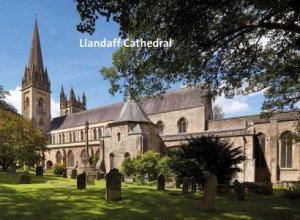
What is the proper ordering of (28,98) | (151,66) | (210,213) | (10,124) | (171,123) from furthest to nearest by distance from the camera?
1. (28,98)
2. (171,123)
3. (10,124)
4. (151,66)
5. (210,213)

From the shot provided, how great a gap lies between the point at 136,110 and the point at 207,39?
73.7ft

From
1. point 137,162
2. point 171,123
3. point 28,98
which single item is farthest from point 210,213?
point 28,98

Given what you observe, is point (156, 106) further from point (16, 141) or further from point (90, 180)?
point (90, 180)

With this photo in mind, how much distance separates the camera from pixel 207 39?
10805mm

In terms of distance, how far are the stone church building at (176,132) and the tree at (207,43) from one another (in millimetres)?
2879

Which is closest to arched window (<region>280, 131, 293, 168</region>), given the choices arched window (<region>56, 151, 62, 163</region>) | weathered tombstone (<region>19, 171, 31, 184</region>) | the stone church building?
the stone church building

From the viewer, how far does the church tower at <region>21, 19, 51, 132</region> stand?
2458 inches

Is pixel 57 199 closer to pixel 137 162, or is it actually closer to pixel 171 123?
pixel 137 162

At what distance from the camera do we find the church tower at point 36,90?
6244 cm

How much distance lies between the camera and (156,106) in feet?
139

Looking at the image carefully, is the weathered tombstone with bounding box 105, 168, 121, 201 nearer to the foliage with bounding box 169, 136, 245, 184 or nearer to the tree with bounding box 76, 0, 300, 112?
the tree with bounding box 76, 0, 300, 112

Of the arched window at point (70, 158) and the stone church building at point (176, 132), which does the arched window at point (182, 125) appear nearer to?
the stone church building at point (176, 132)

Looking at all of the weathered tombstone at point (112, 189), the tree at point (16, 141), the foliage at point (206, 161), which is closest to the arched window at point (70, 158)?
the tree at point (16, 141)

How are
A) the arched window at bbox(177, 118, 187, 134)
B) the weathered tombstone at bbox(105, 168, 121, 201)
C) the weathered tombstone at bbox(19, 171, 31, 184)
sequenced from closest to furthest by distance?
the weathered tombstone at bbox(105, 168, 121, 201) < the weathered tombstone at bbox(19, 171, 31, 184) < the arched window at bbox(177, 118, 187, 134)
